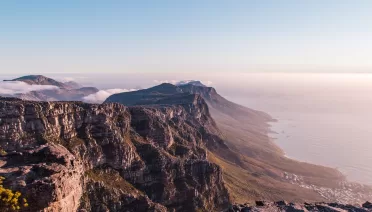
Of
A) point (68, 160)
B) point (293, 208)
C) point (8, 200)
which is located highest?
point (68, 160)

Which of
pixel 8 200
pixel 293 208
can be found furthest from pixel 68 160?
pixel 293 208

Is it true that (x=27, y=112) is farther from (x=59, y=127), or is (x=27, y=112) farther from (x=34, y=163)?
(x=34, y=163)

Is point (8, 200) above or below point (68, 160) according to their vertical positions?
below

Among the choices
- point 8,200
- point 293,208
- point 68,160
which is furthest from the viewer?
point 68,160

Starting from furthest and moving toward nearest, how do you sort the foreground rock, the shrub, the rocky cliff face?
the rocky cliff face, the foreground rock, the shrub

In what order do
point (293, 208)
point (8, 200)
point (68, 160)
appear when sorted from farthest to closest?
point (68, 160) → point (293, 208) → point (8, 200)

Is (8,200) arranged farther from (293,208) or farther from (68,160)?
(293,208)

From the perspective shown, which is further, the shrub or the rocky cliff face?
the rocky cliff face

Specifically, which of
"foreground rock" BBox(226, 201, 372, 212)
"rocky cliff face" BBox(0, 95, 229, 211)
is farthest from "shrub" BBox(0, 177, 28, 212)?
"foreground rock" BBox(226, 201, 372, 212)

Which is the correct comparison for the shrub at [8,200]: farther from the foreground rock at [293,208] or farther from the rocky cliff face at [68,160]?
the foreground rock at [293,208]

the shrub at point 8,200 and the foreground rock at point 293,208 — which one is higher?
the shrub at point 8,200

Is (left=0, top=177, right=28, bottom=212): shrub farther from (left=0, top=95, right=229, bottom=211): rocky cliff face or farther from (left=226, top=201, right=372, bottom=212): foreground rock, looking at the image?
(left=226, top=201, right=372, bottom=212): foreground rock

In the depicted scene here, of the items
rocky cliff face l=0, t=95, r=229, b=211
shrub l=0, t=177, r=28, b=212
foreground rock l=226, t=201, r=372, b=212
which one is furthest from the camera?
rocky cliff face l=0, t=95, r=229, b=211

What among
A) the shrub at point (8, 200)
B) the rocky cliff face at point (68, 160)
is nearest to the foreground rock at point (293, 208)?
the rocky cliff face at point (68, 160)
